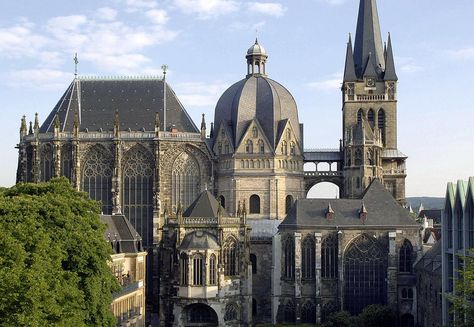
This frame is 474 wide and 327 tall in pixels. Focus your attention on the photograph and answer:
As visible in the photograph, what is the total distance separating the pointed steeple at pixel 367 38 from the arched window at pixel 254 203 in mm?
21995

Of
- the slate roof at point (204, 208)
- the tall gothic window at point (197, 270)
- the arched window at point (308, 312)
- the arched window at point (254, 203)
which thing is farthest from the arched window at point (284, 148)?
the tall gothic window at point (197, 270)

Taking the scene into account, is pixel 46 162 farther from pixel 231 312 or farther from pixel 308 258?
pixel 308 258

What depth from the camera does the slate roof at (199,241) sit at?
260 feet

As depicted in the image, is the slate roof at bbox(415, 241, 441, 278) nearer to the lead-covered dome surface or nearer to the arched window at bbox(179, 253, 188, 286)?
the arched window at bbox(179, 253, 188, 286)

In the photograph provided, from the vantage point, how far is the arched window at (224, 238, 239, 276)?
8125cm

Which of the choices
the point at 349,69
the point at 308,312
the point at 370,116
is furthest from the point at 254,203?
the point at 349,69

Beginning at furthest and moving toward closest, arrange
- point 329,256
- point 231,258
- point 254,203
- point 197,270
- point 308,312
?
point 254,203 → point 329,256 → point 308,312 → point 231,258 → point 197,270

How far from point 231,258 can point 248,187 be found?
15024mm

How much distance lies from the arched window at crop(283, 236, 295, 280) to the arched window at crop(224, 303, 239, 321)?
7.79m

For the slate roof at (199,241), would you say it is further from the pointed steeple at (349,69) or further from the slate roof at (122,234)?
the pointed steeple at (349,69)

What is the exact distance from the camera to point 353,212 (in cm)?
8569

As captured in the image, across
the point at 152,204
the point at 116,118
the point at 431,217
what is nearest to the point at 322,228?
the point at 152,204

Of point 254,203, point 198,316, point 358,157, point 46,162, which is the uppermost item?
point 358,157

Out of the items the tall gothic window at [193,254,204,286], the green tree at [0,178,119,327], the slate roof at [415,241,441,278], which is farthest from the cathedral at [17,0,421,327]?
the green tree at [0,178,119,327]
